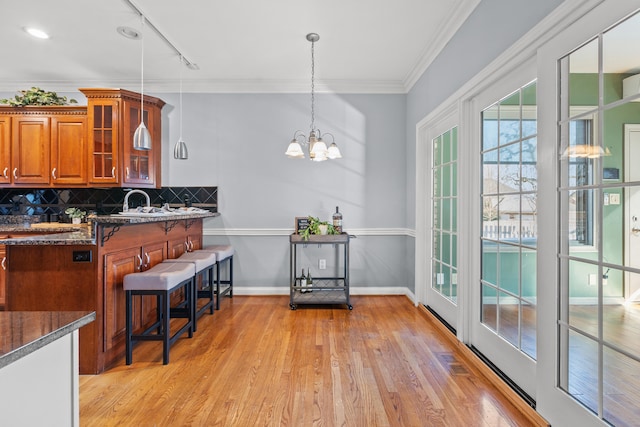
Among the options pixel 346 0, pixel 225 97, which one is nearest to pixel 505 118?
pixel 346 0

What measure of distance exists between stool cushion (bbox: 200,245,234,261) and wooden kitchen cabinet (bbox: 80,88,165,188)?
1.10 metres

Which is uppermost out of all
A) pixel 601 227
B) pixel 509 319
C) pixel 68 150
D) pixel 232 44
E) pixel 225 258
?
pixel 232 44

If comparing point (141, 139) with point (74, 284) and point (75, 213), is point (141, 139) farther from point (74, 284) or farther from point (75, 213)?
point (75, 213)

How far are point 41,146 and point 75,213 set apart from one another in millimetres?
847

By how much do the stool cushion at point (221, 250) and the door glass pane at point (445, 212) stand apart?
2.24 m

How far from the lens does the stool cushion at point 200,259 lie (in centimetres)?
301

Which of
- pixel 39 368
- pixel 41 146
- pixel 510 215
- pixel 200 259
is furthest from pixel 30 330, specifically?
pixel 41 146

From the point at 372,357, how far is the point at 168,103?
3.75m

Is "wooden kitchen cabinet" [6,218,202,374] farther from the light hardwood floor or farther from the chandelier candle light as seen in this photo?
the chandelier candle light

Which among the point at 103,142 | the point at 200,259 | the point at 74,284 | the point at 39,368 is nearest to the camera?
the point at 39,368

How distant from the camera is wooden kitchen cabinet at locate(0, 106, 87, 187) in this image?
399 cm

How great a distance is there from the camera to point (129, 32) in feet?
10.1

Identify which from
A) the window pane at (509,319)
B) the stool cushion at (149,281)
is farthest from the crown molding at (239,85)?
the window pane at (509,319)

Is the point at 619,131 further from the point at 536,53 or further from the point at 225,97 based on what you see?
the point at 225,97
